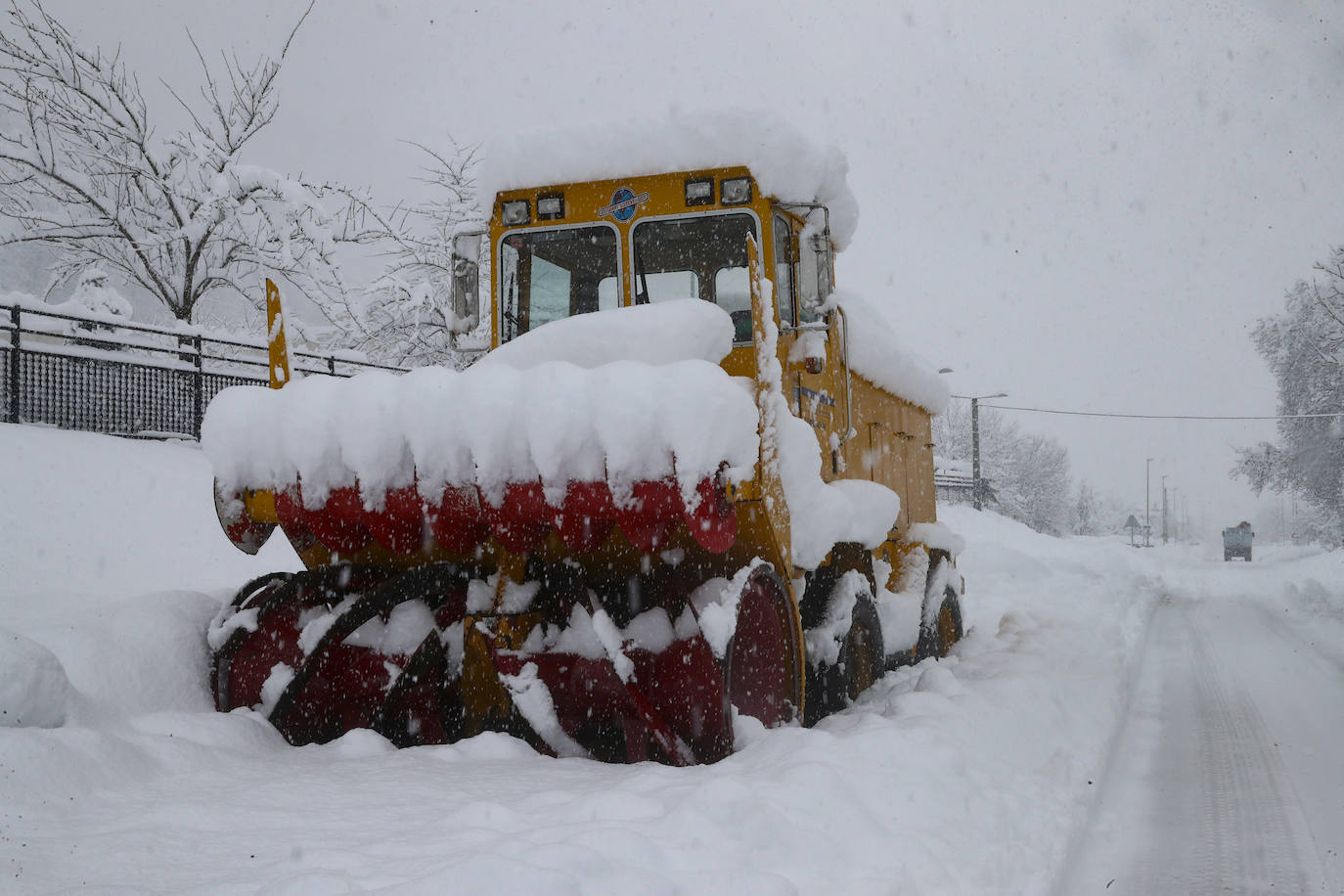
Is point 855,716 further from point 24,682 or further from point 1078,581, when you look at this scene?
point 1078,581

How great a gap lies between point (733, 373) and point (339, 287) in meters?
15.8

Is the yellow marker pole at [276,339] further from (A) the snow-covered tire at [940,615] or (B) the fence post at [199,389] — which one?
(B) the fence post at [199,389]

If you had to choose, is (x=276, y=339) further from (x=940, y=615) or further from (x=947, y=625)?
(x=947, y=625)

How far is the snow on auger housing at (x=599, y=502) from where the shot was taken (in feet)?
11.6

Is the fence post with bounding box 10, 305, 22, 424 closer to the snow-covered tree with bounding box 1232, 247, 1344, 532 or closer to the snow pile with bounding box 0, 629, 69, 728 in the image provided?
the snow pile with bounding box 0, 629, 69, 728

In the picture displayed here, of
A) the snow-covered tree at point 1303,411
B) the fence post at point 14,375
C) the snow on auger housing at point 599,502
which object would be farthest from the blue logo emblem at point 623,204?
the snow-covered tree at point 1303,411

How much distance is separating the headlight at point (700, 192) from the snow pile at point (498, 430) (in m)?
1.83

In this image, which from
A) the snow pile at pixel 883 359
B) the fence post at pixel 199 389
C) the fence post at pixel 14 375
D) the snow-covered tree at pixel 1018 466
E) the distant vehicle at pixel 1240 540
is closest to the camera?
the snow pile at pixel 883 359

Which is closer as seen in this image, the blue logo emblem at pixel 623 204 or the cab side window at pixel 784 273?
the cab side window at pixel 784 273

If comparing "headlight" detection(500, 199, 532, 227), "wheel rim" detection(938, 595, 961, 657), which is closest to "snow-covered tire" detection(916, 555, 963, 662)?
"wheel rim" detection(938, 595, 961, 657)

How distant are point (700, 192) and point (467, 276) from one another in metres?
1.58

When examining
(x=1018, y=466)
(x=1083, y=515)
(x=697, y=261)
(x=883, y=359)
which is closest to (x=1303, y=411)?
(x=1018, y=466)

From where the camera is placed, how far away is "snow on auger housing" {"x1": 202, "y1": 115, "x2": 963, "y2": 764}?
3531 mm

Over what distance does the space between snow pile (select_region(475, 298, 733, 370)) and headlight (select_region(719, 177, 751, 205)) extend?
3.63 feet
